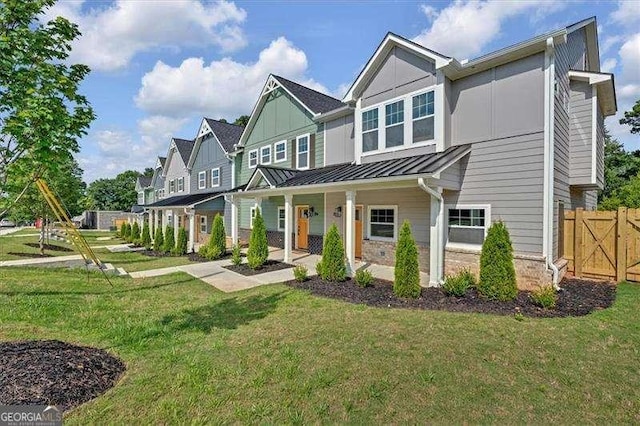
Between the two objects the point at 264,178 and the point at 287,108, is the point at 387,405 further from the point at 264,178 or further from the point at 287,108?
the point at 287,108

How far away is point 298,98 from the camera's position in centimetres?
1568

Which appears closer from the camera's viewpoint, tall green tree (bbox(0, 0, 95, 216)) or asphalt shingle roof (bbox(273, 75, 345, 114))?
tall green tree (bbox(0, 0, 95, 216))

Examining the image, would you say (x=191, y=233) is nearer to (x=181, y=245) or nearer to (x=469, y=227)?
(x=181, y=245)

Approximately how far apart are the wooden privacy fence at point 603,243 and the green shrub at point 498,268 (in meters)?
3.71

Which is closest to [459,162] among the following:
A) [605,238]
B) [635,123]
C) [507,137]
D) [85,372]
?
[507,137]

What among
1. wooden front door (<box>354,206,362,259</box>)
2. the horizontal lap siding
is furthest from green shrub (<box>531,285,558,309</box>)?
wooden front door (<box>354,206,362,259</box>)

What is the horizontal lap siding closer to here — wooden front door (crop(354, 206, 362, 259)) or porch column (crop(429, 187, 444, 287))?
porch column (crop(429, 187, 444, 287))

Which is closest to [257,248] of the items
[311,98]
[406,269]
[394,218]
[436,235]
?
[394,218]

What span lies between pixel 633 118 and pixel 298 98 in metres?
27.1

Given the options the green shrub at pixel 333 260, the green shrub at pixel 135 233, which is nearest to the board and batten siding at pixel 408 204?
the green shrub at pixel 333 260

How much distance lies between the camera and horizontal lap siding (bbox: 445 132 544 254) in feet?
26.1

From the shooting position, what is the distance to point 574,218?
941 cm

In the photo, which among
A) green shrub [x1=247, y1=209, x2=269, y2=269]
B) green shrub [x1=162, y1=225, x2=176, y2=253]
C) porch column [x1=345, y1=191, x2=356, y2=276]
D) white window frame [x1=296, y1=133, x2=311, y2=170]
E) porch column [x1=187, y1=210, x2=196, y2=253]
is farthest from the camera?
porch column [x1=187, y1=210, x2=196, y2=253]

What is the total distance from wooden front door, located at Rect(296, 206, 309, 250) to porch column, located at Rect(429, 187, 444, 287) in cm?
797
